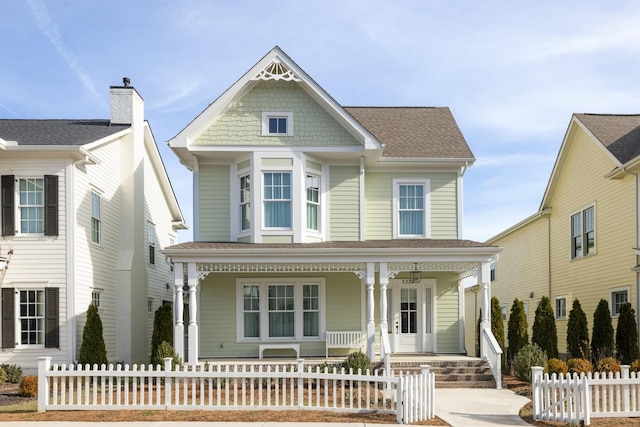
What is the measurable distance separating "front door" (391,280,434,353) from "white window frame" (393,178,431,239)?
148cm

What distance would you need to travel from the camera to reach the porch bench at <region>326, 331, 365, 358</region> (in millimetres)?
20688

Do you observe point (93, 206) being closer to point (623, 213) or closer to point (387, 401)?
point (387, 401)

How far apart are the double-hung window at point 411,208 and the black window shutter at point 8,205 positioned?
1096 centimetres

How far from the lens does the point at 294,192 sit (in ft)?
67.0

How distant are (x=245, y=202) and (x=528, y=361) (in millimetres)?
9104

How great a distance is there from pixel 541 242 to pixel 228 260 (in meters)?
14.7

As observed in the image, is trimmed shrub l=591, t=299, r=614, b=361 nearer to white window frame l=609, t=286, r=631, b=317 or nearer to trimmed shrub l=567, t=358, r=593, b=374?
white window frame l=609, t=286, r=631, b=317

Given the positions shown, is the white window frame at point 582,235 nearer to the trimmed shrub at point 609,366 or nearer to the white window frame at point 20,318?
the trimmed shrub at point 609,366

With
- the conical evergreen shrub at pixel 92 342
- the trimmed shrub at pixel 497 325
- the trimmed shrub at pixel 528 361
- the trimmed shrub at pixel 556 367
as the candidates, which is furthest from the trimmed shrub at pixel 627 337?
the conical evergreen shrub at pixel 92 342

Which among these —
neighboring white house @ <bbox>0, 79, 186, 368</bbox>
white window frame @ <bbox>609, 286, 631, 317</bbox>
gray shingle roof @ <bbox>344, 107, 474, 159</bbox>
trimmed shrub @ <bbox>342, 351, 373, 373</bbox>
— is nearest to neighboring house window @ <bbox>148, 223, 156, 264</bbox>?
neighboring white house @ <bbox>0, 79, 186, 368</bbox>

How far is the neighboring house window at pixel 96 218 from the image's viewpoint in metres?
20.6

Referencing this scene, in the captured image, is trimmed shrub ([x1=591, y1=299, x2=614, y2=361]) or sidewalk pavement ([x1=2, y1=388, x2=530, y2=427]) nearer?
sidewalk pavement ([x1=2, y1=388, x2=530, y2=427])

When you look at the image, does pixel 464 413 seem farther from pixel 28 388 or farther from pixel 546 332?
pixel 28 388

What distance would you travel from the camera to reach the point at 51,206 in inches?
736
